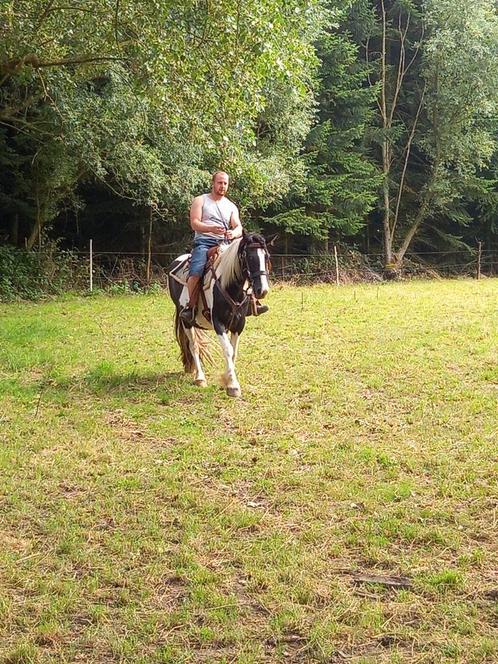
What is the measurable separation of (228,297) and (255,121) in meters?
14.2

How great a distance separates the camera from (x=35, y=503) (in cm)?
419

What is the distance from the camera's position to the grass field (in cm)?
275

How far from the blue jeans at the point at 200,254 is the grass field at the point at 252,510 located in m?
1.37

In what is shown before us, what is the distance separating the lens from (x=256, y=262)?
6344 millimetres

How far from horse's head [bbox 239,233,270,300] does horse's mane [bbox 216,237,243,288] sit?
0.12m

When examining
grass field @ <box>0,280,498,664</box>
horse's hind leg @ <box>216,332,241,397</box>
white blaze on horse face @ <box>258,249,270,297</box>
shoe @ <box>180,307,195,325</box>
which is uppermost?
white blaze on horse face @ <box>258,249,270,297</box>

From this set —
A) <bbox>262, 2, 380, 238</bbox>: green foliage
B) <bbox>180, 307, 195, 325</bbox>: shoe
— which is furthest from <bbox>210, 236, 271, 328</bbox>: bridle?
<bbox>262, 2, 380, 238</bbox>: green foliage

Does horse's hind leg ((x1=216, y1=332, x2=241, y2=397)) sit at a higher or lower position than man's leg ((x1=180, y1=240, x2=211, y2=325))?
lower

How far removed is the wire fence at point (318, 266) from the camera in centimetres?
1911

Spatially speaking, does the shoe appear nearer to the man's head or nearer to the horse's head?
the horse's head

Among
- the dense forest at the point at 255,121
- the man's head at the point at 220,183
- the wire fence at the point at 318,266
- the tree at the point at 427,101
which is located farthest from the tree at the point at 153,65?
the tree at the point at 427,101

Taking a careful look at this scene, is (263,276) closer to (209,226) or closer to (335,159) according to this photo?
(209,226)

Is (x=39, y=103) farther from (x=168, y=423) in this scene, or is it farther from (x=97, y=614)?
(x=97, y=614)

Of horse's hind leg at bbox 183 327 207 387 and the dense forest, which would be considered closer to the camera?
horse's hind leg at bbox 183 327 207 387
